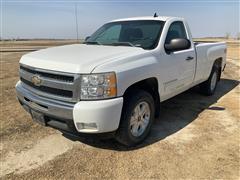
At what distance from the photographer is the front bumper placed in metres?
3.40

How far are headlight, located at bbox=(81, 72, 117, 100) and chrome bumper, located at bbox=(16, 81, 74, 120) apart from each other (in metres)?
0.26

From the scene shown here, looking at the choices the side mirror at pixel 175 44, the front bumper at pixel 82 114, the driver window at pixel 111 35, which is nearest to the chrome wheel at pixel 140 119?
the front bumper at pixel 82 114

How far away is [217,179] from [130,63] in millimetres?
1797

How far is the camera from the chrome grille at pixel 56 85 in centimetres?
344

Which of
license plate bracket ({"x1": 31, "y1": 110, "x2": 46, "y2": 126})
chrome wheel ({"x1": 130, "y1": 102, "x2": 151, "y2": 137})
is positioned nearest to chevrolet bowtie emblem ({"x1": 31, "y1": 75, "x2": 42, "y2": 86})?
license plate bracket ({"x1": 31, "y1": 110, "x2": 46, "y2": 126})

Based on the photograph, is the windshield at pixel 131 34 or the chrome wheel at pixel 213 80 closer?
the windshield at pixel 131 34

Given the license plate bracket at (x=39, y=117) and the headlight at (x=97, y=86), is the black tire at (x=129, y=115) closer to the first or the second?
the headlight at (x=97, y=86)

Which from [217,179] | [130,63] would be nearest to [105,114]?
[130,63]

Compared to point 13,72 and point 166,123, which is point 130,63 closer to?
point 166,123

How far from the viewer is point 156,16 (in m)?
5.39

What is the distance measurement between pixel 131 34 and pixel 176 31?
90cm

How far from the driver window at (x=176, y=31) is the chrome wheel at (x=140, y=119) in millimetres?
1292

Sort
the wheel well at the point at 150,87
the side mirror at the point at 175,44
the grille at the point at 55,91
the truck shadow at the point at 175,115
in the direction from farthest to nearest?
the side mirror at the point at 175,44, the truck shadow at the point at 175,115, the wheel well at the point at 150,87, the grille at the point at 55,91

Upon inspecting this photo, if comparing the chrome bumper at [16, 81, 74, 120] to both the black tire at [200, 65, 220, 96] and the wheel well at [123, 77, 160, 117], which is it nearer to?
the wheel well at [123, 77, 160, 117]
